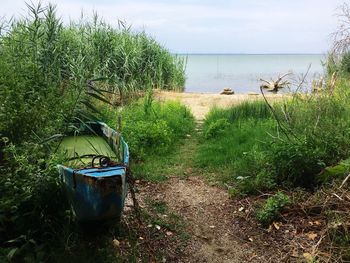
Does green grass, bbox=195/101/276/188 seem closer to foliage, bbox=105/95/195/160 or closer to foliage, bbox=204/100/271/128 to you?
foliage, bbox=204/100/271/128

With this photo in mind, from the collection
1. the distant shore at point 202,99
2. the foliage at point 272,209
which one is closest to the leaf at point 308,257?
the foliage at point 272,209

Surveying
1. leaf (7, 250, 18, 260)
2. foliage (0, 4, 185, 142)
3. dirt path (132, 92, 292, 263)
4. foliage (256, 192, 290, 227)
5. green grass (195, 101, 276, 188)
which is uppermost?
foliage (0, 4, 185, 142)

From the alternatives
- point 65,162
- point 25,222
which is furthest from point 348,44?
point 25,222

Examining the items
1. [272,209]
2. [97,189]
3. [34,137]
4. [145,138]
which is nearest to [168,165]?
[145,138]

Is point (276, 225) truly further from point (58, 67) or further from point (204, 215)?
point (58, 67)

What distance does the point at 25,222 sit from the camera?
10.9 feet

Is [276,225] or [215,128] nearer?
[276,225]

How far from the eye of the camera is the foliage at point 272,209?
13.2ft

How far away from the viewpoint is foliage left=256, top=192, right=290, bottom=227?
4.03m

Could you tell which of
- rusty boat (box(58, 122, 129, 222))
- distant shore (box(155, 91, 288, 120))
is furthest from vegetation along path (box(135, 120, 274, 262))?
distant shore (box(155, 91, 288, 120))

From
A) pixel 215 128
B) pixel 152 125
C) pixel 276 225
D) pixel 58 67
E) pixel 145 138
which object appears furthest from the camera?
pixel 215 128

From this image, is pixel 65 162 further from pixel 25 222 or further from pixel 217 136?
pixel 217 136

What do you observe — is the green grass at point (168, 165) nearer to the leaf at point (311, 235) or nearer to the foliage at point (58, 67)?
the foliage at point (58, 67)

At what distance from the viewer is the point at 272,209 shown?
406cm
